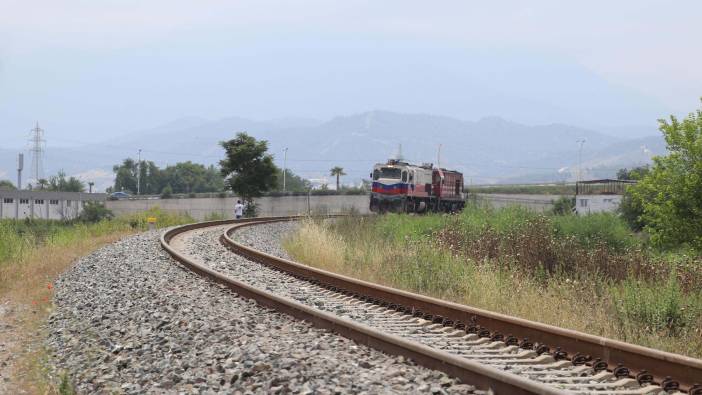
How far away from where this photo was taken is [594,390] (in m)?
5.82

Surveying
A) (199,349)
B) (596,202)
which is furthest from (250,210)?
(199,349)

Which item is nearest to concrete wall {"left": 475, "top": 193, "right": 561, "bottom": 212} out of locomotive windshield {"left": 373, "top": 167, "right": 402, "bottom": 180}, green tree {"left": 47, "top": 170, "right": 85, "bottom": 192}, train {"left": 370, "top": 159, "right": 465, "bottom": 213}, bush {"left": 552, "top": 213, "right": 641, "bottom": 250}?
train {"left": 370, "top": 159, "right": 465, "bottom": 213}

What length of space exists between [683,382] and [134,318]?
6830mm

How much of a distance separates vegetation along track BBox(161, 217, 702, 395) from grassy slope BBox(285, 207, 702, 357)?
142 cm

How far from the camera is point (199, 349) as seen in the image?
779cm

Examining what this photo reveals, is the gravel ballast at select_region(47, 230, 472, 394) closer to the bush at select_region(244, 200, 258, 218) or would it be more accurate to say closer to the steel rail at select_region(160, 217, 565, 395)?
the steel rail at select_region(160, 217, 565, 395)

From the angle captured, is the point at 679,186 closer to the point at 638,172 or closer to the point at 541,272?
the point at 638,172

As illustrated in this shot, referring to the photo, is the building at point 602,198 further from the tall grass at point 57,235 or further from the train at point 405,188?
→ the tall grass at point 57,235

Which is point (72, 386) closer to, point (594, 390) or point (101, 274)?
point (594, 390)

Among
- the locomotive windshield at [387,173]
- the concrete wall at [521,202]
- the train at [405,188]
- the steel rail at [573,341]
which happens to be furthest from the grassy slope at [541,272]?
the locomotive windshield at [387,173]

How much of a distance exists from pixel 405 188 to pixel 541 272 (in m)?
26.9

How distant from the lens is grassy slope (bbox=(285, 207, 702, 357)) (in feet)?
29.6

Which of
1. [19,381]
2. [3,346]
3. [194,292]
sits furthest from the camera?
[194,292]

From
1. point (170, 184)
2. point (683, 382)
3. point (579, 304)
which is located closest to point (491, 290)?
point (579, 304)
